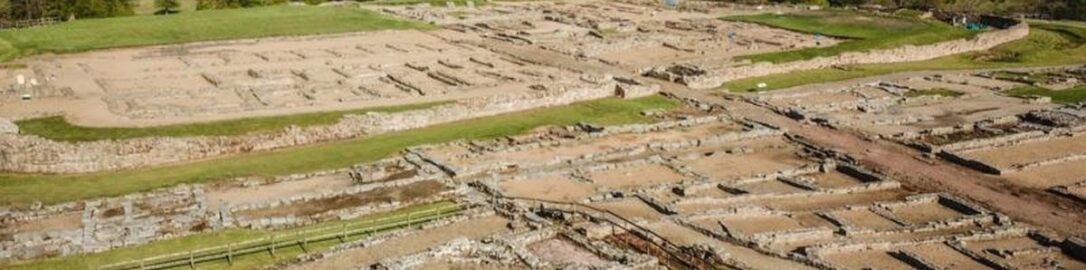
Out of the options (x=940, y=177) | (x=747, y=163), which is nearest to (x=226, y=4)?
(x=747, y=163)

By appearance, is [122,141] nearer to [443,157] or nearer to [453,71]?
[443,157]

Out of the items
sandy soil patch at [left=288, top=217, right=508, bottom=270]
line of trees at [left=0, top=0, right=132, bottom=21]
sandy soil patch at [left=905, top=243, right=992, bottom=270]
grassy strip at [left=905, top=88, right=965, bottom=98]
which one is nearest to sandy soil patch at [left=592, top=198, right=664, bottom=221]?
sandy soil patch at [left=288, top=217, right=508, bottom=270]

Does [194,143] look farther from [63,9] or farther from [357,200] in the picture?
[63,9]

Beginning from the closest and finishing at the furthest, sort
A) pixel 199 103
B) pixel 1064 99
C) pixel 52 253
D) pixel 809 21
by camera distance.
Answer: pixel 52 253
pixel 199 103
pixel 1064 99
pixel 809 21

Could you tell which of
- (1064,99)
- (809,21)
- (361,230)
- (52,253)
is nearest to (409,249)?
(361,230)

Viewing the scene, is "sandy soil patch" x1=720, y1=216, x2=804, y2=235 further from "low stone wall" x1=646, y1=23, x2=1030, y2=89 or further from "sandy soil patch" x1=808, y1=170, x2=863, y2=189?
"low stone wall" x1=646, y1=23, x2=1030, y2=89

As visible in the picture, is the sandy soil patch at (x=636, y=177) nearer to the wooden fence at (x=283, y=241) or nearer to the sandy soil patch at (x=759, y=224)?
the sandy soil patch at (x=759, y=224)
